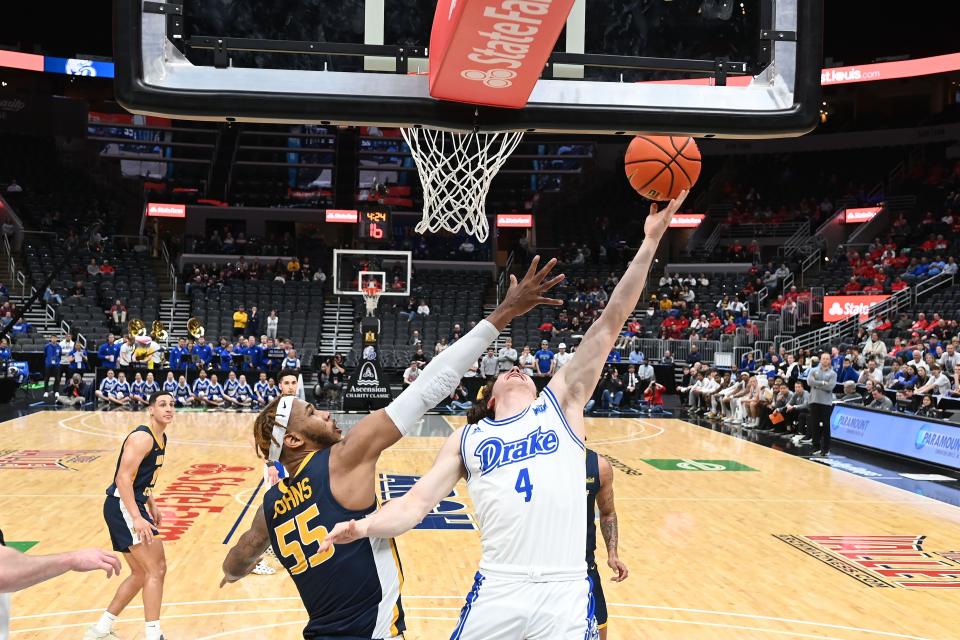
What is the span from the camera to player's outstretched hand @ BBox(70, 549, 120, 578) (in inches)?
112

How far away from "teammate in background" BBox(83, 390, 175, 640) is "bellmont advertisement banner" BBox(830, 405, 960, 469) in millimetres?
11156

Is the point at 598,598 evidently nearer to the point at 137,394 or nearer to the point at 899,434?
the point at 899,434

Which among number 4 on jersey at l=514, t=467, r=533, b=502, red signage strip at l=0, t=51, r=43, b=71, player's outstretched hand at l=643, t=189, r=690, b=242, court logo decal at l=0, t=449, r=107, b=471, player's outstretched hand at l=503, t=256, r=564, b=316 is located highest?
red signage strip at l=0, t=51, r=43, b=71

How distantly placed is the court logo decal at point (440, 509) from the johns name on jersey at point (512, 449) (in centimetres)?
494

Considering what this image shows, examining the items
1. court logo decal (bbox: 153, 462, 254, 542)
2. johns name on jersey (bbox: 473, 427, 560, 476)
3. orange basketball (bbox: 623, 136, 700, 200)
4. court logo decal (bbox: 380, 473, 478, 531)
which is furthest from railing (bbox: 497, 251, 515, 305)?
johns name on jersey (bbox: 473, 427, 560, 476)

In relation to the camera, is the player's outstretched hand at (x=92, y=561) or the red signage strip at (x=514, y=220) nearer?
the player's outstretched hand at (x=92, y=561)

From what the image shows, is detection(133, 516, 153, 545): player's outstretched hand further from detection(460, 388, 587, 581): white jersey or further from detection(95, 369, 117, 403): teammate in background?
detection(95, 369, 117, 403): teammate in background

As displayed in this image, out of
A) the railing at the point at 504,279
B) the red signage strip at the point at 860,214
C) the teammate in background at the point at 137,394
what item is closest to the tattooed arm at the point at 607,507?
the teammate in background at the point at 137,394

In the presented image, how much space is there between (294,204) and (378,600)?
35.2 m

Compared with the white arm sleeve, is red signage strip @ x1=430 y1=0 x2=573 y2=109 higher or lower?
higher

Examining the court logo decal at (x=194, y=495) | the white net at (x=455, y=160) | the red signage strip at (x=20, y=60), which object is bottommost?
the court logo decal at (x=194, y=495)

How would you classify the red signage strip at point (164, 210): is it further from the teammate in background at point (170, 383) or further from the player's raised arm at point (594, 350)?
the player's raised arm at point (594, 350)

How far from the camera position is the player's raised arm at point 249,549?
3219 millimetres

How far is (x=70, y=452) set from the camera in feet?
44.3
